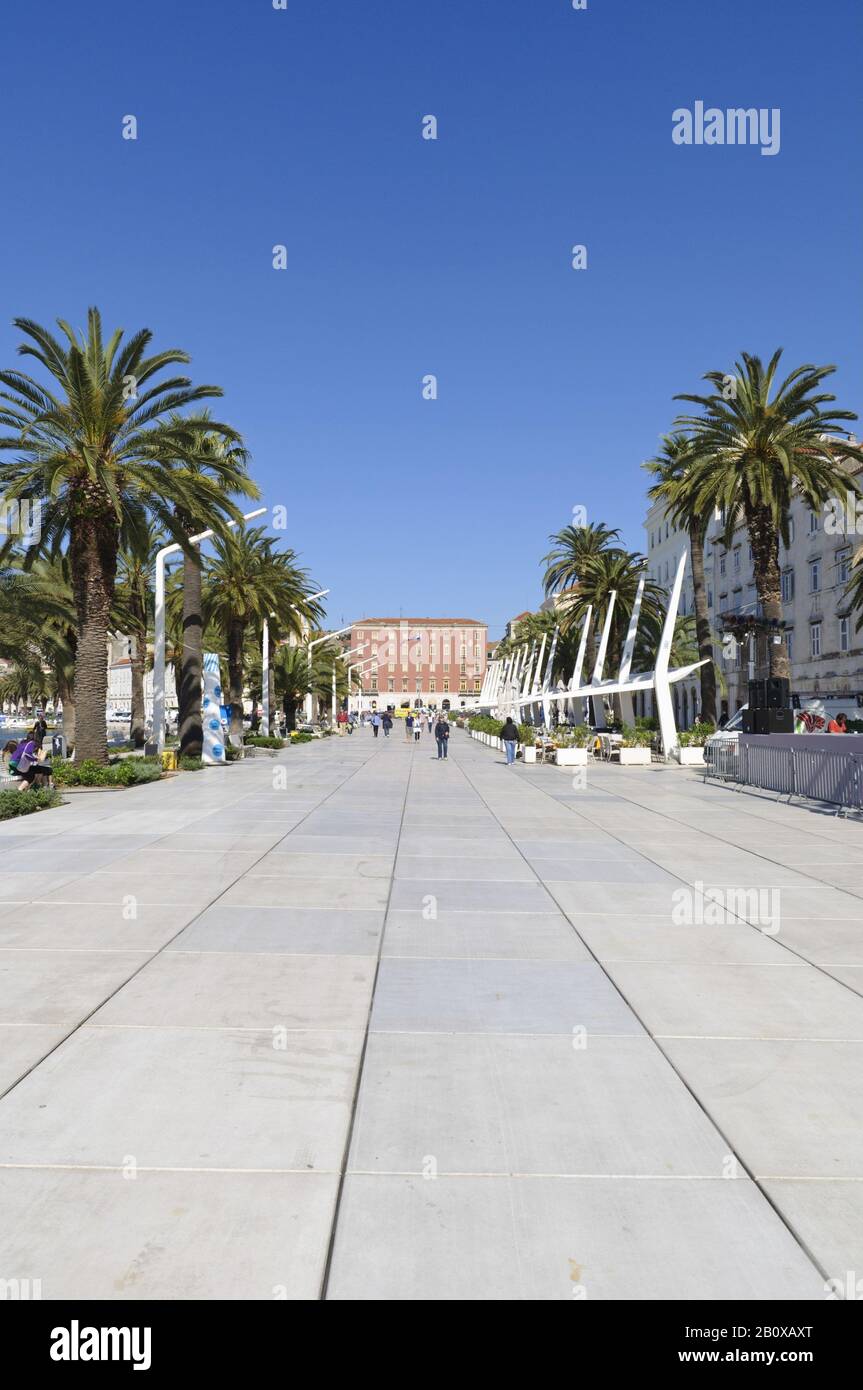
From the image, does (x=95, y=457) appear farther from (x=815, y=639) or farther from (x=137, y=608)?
(x=815, y=639)

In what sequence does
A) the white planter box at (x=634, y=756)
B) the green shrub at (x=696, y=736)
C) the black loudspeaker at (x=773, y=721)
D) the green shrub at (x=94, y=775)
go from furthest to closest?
the green shrub at (x=696, y=736), the white planter box at (x=634, y=756), the black loudspeaker at (x=773, y=721), the green shrub at (x=94, y=775)

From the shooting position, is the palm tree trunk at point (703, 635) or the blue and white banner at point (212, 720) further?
the palm tree trunk at point (703, 635)

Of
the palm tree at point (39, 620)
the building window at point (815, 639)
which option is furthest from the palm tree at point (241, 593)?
the building window at point (815, 639)

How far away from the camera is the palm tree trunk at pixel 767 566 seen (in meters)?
30.7

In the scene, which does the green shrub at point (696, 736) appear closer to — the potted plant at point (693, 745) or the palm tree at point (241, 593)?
the potted plant at point (693, 745)

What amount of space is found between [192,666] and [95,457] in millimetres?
10140

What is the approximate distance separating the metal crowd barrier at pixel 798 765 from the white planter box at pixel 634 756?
26.5 ft

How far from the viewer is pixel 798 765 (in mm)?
→ 20469

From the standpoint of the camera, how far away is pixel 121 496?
25219mm

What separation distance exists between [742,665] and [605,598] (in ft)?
34.4

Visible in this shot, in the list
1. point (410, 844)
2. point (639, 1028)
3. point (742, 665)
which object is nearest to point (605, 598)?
point (742, 665)

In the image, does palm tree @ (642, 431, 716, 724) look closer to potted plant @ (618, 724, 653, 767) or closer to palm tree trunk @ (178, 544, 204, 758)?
potted plant @ (618, 724, 653, 767)

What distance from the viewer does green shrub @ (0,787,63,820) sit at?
17250 millimetres
